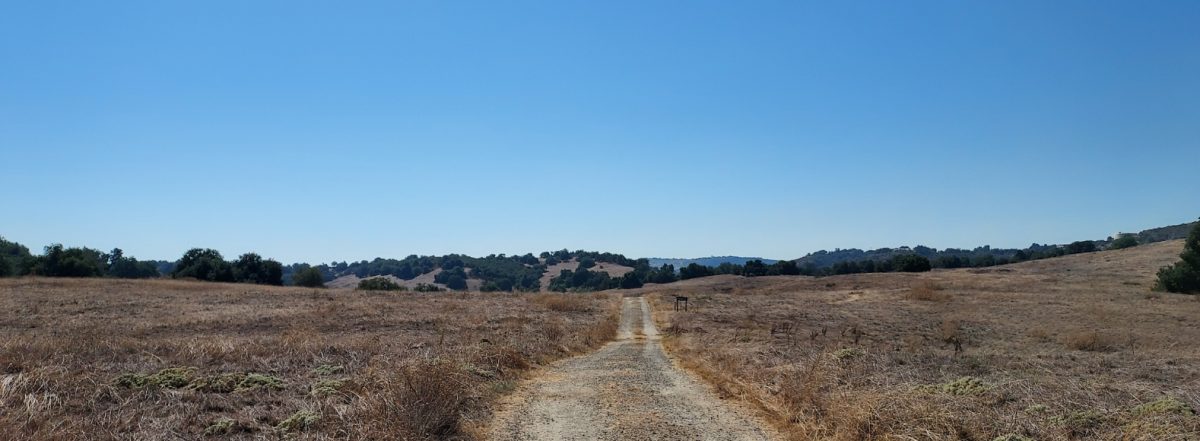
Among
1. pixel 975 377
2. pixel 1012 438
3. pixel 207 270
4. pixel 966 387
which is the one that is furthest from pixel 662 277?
pixel 1012 438

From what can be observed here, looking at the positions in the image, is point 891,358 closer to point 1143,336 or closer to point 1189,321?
point 1143,336

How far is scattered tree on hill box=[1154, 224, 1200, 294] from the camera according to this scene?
184 feet

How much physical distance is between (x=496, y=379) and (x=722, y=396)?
495cm

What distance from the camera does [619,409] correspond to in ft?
38.4

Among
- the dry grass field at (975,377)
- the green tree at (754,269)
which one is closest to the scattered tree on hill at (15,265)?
the dry grass field at (975,377)

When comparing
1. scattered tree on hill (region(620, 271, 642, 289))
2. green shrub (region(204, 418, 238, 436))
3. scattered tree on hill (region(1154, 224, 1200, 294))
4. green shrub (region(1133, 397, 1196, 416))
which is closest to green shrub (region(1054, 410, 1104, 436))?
green shrub (region(1133, 397, 1196, 416))

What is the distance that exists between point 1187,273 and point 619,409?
220 ft

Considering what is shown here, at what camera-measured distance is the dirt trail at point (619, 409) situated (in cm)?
1015

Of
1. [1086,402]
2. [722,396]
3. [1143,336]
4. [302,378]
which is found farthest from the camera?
[1143,336]

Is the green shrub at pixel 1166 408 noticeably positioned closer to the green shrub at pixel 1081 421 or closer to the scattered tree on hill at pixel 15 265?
the green shrub at pixel 1081 421

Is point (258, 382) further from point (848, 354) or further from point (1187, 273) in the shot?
point (1187, 273)

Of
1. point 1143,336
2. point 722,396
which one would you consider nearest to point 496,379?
point 722,396

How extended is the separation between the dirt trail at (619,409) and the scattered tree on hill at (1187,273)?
6103 centimetres

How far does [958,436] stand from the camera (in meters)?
7.90
